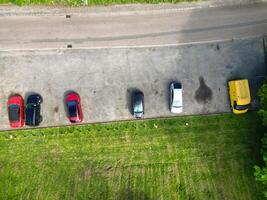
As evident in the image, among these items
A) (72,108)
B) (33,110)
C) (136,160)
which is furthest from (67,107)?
(136,160)

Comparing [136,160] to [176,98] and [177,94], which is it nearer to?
[176,98]

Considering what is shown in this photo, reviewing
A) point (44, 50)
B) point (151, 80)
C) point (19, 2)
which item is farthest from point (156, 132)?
point (19, 2)

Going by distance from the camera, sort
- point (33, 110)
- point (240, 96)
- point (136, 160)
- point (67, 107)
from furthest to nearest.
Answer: point (67, 107), point (240, 96), point (136, 160), point (33, 110)

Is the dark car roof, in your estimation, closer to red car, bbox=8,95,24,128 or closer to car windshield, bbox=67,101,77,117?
red car, bbox=8,95,24,128

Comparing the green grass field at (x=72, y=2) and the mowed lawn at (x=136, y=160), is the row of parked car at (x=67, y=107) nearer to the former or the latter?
the mowed lawn at (x=136, y=160)

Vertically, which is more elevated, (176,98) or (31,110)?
(176,98)

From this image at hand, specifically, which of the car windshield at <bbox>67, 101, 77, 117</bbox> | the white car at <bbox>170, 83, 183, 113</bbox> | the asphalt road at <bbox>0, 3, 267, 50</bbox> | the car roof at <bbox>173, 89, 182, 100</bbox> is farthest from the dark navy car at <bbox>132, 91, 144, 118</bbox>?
the car windshield at <bbox>67, 101, 77, 117</bbox>
